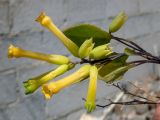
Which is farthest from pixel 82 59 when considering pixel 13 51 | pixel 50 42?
pixel 50 42

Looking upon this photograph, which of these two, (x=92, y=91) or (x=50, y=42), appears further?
(x=50, y=42)

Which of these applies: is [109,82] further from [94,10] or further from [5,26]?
[94,10]

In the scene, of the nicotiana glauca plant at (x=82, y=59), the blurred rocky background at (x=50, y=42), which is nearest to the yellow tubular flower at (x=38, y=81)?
the nicotiana glauca plant at (x=82, y=59)

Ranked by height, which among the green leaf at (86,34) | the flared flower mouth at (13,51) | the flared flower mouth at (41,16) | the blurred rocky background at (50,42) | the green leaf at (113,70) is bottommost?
the blurred rocky background at (50,42)

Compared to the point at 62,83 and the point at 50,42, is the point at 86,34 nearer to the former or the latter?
the point at 62,83

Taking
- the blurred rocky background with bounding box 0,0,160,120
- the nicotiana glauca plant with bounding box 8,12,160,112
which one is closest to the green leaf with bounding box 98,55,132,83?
the nicotiana glauca plant with bounding box 8,12,160,112

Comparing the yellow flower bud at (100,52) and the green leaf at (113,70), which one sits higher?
the yellow flower bud at (100,52)

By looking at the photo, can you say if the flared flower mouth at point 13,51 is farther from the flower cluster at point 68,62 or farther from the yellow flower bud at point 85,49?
the yellow flower bud at point 85,49
